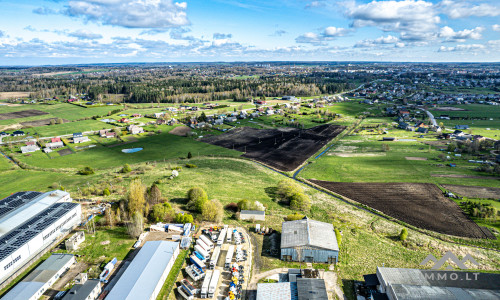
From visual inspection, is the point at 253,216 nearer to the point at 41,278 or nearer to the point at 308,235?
the point at 308,235

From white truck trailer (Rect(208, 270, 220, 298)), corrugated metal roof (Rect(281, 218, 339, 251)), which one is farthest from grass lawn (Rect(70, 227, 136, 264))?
corrugated metal roof (Rect(281, 218, 339, 251))

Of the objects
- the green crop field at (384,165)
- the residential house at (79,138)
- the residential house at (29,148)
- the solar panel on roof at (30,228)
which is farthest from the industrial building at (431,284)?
the residential house at (29,148)

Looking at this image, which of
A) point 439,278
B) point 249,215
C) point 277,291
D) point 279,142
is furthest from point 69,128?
point 439,278

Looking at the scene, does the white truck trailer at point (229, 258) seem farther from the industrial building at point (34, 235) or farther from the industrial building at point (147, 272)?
the industrial building at point (34, 235)

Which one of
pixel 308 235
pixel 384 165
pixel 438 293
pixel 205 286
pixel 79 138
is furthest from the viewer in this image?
pixel 79 138

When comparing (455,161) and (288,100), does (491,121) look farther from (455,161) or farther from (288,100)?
(288,100)

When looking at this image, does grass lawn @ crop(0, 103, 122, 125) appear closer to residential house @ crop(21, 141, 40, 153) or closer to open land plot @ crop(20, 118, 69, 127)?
open land plot @ crop(20, 118, 69, 127)
